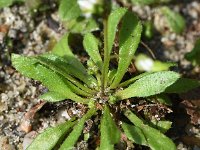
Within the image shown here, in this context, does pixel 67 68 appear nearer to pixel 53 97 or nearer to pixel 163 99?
pixel 53 97

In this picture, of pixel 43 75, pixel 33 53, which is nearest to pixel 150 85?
pixel 43 75

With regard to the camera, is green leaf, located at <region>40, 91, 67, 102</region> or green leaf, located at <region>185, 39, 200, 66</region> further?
green leaf, located at <region>185, 39, 200, 66</region>

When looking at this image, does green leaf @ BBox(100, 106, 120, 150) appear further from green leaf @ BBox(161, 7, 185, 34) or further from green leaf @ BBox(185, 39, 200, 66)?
green leaf @ BBox(161, 7, 185, 34)

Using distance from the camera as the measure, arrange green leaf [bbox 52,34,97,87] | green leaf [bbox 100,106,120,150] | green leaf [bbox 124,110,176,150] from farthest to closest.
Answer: green leaf [bbox 52,34,97,87]
green leaf [bbox 124,110,176,150]
green leaf [bbox 100,106,120,150]

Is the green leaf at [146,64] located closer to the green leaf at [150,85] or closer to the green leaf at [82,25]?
the green leaf at [150,85]

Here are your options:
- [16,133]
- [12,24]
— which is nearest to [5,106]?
[16,133]

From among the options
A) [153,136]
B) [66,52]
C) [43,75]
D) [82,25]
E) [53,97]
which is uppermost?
[82,25]

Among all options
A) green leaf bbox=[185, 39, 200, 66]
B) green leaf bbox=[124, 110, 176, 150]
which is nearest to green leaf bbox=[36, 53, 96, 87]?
green leaf bbox=[124, 110, 176, 150]

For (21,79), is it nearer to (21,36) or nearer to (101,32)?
(21,36)
